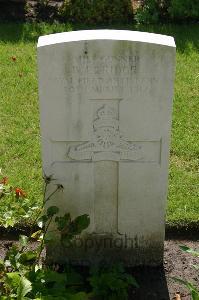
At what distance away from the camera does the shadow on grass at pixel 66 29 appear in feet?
24.6

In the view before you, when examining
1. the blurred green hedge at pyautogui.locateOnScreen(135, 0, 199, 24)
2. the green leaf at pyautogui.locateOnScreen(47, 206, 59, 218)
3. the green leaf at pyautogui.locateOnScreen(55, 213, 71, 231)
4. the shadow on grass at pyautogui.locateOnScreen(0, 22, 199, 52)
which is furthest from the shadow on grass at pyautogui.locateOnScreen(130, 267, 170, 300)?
the blurred green hedge at pyautogui.locateOnScreen(135, 0, 199, 24)

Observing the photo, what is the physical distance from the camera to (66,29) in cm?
775

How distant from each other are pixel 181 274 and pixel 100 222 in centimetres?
66

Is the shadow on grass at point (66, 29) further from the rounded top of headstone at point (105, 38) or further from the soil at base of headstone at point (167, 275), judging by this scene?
the rounded top of headstone at point (105, 38)

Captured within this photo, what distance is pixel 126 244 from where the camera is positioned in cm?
393

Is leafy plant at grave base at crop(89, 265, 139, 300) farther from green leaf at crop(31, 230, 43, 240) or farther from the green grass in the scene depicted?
the green grass

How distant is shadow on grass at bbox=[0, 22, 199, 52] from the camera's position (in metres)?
7.50

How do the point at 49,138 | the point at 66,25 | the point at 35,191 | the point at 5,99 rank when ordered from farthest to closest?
the point at 66,25 → the point at 5,99 → the point at 35,191 → the point at 49,138

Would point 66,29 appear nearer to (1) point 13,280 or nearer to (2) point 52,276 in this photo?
(2) point 52,276

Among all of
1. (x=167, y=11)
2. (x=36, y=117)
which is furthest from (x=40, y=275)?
(x=167, y=11)

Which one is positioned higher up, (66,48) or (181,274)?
(66,48)

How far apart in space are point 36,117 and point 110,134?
7.98 feet

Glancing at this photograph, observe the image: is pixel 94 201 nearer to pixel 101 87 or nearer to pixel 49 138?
pixel 49 138

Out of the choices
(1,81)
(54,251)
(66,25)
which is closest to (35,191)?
(54,251)
